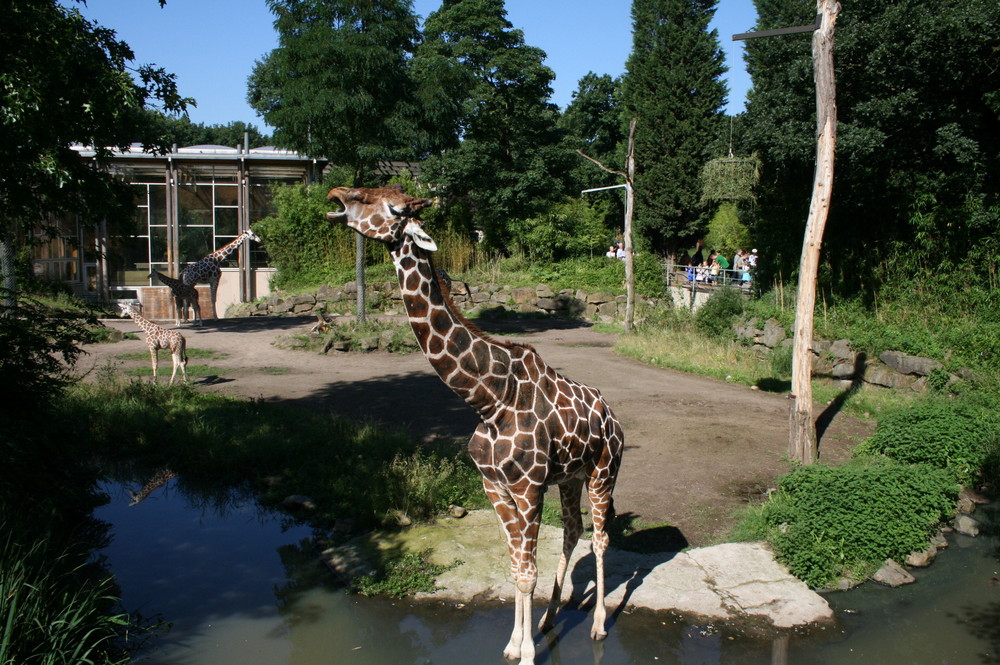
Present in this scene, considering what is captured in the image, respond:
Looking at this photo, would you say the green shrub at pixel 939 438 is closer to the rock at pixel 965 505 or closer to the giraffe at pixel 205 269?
the rock at pixel 965 505

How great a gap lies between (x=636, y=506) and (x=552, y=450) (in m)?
3.47

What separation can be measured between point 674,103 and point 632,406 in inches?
844

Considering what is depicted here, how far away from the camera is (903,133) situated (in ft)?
46.5

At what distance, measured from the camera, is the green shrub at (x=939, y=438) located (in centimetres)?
910

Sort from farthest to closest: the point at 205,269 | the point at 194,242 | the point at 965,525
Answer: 1. the point at 194,242
2. the point at 205,269
3. the point at 965,525

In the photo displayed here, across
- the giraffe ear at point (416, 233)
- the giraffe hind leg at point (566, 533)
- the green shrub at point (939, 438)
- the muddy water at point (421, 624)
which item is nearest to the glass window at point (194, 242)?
the muddy water at point (421, 624)

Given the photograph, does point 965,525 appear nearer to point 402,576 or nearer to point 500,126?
point 402,576

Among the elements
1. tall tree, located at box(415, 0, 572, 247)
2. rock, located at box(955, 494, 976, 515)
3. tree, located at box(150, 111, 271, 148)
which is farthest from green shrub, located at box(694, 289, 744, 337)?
tree, located at box(150, 111, 271, 148)

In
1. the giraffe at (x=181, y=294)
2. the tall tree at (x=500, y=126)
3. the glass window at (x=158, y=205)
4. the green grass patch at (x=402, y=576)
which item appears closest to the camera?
the green grass patch at (x=402, y=576)

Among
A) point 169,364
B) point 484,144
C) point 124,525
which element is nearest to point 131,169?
point 484,144

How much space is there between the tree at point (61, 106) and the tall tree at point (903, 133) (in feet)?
36.9

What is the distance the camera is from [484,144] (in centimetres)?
2481

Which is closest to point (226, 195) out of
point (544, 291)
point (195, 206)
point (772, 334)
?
point (195, 206)

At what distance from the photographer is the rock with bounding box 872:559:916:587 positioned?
678cm
